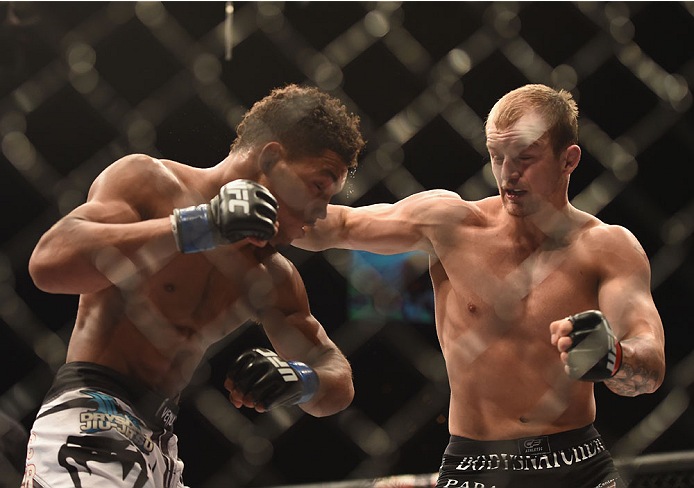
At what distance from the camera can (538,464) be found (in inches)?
63.3

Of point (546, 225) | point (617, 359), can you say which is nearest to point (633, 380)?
point (617, 359)

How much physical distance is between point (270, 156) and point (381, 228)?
39 cm

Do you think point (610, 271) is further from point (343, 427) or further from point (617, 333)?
point (343, 427)

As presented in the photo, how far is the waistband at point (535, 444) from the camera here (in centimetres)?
162

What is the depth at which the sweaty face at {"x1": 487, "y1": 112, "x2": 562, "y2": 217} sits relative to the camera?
5.58ft

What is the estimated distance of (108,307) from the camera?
4.61 feet

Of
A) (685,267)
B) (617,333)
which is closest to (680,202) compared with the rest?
(685,267)

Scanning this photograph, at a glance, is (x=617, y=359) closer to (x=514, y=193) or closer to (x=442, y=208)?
(x=514, y=193)

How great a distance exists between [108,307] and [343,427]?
2.61m

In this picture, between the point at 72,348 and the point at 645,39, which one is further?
the point at 645,39

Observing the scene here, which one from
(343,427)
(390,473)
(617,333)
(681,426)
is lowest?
(681,426)

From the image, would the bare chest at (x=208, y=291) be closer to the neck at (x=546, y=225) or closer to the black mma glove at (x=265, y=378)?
the black mma glove at (x=265, y=378)

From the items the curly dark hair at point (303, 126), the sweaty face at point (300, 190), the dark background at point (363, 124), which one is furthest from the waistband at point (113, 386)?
the dark background at point (363, 124)

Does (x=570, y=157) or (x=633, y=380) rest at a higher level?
(x=570, y=157)
